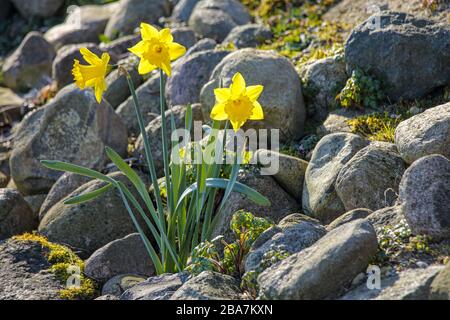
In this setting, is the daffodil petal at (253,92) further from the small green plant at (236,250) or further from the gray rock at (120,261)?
the gray rock at (120,261)

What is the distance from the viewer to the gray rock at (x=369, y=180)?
467cm

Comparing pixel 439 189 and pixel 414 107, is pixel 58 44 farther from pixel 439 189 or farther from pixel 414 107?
pixel 439 189

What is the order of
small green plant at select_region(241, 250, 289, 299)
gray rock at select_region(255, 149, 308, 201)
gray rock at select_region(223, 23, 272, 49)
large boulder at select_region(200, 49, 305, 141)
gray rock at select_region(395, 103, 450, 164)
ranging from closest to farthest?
small green plant at select_region(241, 250, 289, 299), gray rock at select_region(395, 103, 450, 164), gray rock at select_region(255, 149, 308, 201), large boulder at select_region(200, 49, 305, 141), gray rock at select_region(223, 23, 272, 49)

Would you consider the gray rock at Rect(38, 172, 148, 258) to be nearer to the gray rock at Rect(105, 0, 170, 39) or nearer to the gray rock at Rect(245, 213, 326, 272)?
the gray rock at Rect(245, 213, 326, 272)

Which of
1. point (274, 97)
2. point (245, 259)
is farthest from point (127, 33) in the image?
Result: point (245, 259)

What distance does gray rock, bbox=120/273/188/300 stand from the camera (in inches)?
156

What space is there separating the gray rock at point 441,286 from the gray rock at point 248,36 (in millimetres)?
4822

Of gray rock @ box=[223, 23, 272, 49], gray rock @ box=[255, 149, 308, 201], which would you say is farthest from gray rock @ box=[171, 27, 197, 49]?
gray rock @ box=[255, 149, 308, 201]

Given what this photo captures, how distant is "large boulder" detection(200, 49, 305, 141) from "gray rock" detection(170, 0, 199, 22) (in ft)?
11.1

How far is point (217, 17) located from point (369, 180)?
4.61 metres

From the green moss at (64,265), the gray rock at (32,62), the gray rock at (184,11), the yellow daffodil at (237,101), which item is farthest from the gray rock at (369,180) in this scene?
the gray rock at (32,62)

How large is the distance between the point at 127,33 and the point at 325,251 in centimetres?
→ 720

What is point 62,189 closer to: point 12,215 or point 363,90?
point 12,215

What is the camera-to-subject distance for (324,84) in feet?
20.9
